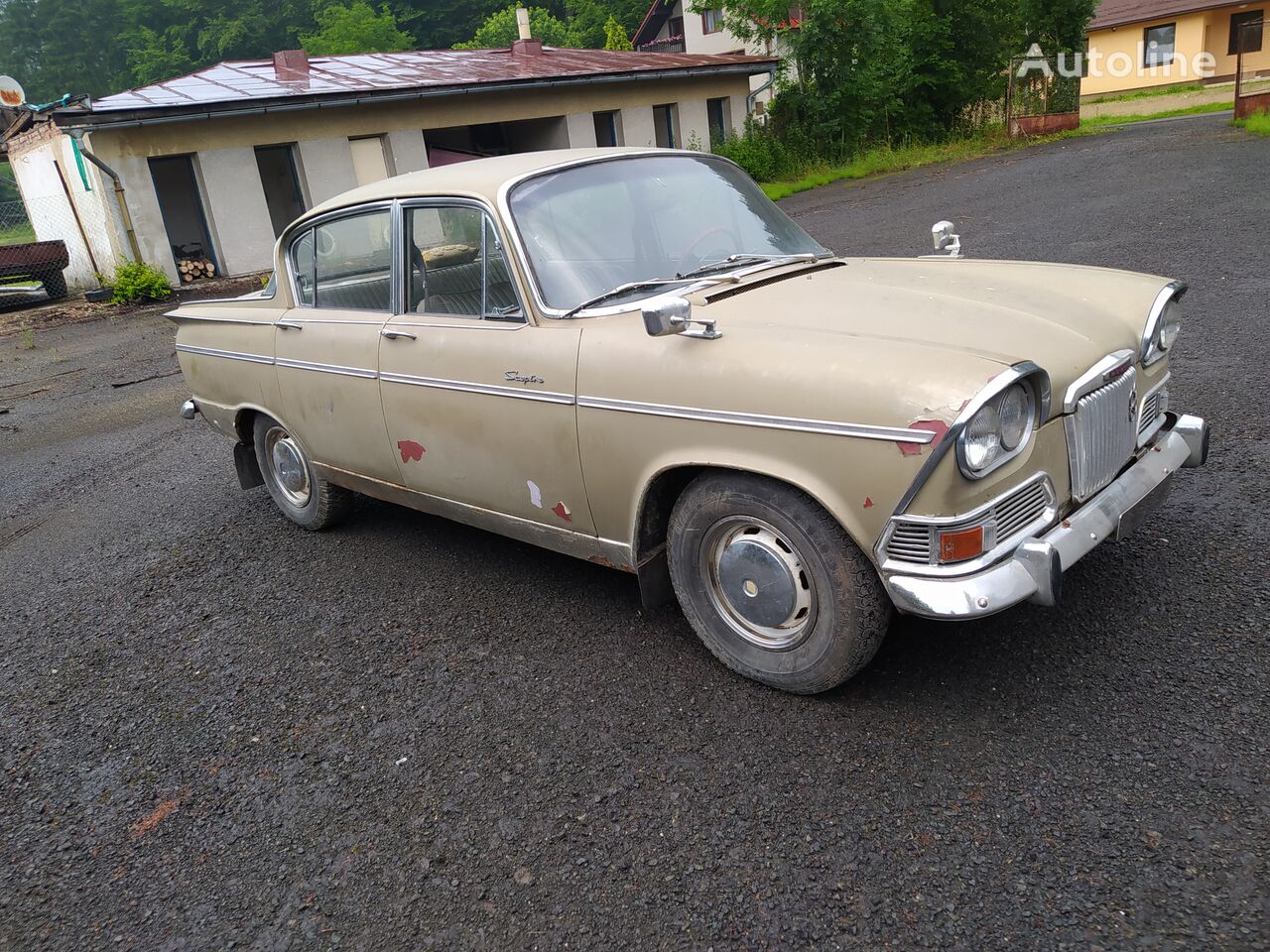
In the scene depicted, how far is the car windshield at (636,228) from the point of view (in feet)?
11.4

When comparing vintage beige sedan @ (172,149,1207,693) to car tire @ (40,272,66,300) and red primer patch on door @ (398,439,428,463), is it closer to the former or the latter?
red primer patch on door @ (398,439,428,463)

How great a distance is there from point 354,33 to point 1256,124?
50819mm

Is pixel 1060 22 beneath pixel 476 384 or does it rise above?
above

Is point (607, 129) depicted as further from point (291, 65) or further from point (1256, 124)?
point (1256, 124)

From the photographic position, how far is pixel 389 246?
4105 mm

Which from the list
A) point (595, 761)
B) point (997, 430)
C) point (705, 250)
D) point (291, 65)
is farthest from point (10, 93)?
point (997, 430)

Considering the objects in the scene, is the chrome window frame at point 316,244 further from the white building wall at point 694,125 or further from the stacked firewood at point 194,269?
the white building wall at point 694,125

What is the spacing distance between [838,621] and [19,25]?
79.5 metres

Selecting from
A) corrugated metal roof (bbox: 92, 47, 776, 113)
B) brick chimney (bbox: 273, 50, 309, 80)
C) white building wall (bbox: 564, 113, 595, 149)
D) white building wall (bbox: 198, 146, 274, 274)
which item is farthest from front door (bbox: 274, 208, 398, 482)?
white building wall (bbox: 564, 113, 595, 149)

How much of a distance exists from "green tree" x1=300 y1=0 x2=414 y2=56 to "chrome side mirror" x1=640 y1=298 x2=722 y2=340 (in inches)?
2279

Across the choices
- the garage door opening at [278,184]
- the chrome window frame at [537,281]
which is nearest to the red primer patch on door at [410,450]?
the chrome window frame at [537,281]

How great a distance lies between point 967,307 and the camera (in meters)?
3.02

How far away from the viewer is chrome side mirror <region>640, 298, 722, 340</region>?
9.29ft

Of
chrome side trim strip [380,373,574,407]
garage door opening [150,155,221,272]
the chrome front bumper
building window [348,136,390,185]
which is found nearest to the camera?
the chrome front bumper
